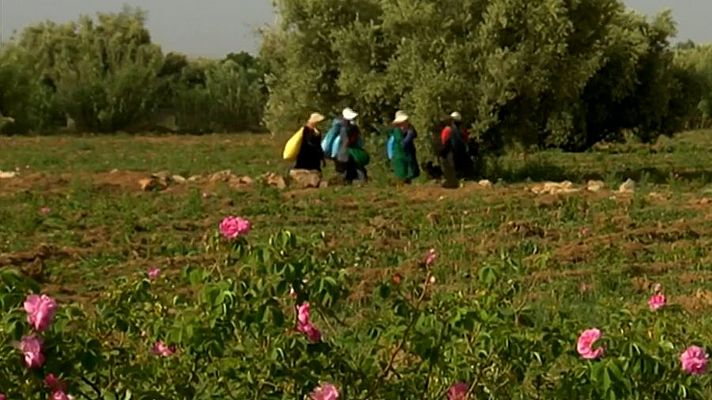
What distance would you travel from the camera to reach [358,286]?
9.53 metres

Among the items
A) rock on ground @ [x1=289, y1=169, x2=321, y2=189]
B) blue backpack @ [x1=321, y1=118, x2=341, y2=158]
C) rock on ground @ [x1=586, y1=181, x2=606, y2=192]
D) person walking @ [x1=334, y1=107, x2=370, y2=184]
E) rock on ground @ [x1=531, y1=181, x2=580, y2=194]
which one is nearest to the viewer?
rock on ground @ [x1=531, y1=181, x2=580, y2=194]

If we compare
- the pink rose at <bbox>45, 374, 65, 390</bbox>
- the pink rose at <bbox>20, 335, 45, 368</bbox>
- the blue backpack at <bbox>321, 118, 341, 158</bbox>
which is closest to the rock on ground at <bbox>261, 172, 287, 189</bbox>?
the blue backpack at <bbox>321, 118, 341, 158</bbox>

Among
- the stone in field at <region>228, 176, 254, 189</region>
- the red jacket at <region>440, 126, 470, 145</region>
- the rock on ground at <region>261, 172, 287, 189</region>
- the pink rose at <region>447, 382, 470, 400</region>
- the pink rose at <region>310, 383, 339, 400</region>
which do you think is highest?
the pink rose at <region>310, 383, 339, 400</region>

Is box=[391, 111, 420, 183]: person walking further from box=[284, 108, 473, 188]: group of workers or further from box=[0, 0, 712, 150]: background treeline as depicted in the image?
box=[0, 0, 712, 150]: background treeline

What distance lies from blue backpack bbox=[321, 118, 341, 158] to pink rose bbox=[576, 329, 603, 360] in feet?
51.4

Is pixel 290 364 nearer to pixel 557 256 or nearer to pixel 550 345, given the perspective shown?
pixel 550 345

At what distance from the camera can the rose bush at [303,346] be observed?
351 cm

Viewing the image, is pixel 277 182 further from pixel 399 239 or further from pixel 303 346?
pixel 303 346

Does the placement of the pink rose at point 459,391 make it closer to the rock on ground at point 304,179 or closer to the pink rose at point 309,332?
the pink rose at point 309,332

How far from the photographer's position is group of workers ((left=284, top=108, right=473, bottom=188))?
19.0 metres

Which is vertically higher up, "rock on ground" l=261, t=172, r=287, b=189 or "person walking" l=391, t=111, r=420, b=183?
"person walking" l=391, t=111, r=420, b=183

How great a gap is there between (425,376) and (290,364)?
19.9 inches

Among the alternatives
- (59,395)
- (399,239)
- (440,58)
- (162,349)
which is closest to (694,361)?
(162,349)

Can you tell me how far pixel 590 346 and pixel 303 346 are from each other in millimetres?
793
